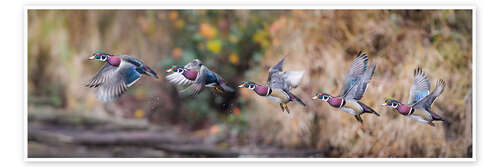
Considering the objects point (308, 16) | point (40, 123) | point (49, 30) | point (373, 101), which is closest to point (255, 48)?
point (308, 16)

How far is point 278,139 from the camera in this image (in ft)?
13.4

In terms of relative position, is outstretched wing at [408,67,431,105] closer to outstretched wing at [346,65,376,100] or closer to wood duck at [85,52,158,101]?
outstretched wing at [346,65,376,100]

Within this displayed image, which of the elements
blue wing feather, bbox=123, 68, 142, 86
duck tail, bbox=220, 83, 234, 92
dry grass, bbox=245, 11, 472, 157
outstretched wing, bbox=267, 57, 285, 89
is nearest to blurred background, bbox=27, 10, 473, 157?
dry grass, bbox=245, 11, 472, 157

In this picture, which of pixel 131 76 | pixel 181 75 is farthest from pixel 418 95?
pixel 131 76

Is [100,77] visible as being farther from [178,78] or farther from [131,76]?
[178,78]

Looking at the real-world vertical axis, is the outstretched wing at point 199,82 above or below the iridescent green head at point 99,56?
below

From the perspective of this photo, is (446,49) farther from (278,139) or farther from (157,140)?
(157,140)

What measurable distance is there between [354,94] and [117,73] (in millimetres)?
777

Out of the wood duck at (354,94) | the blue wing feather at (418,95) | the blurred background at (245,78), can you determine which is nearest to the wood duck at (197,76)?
the wood duck at (354,94)

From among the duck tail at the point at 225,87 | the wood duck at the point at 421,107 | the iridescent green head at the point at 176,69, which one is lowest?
the wood duck at the point at 421,107

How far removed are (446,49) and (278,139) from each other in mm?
1666

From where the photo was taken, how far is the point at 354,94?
4.79 feet

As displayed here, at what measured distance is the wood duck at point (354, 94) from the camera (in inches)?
56.9

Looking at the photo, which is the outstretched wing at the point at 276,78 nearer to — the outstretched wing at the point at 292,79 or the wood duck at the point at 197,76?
the outstretched wing at the point at 292,79
